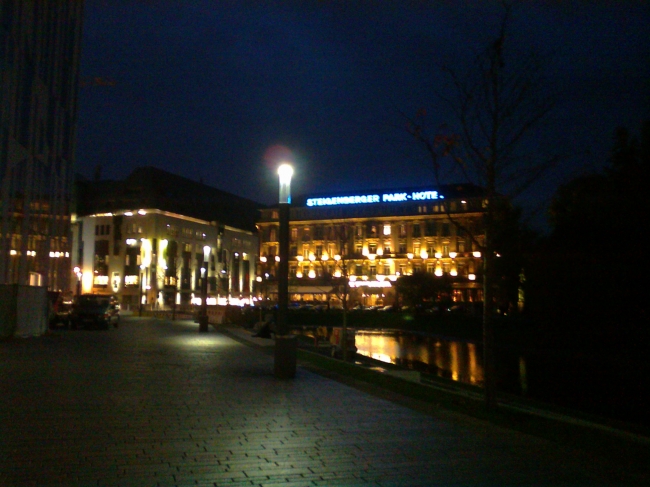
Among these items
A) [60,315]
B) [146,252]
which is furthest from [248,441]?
[146,252]

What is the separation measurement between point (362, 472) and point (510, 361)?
87.2 feet

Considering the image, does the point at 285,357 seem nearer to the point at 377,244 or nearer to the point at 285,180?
the point at 285,180

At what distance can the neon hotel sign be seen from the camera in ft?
298

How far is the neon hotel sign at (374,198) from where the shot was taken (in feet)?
298

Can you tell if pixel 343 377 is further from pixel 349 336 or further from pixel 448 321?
pixel 448 321

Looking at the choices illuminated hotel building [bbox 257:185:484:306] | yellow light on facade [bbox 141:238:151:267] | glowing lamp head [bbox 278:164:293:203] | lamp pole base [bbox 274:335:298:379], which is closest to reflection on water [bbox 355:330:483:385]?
lamp pole base [bbox 274:335:298:379]

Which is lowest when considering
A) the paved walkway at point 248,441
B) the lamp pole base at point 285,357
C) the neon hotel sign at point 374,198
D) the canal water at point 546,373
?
the canal water at point 546,373

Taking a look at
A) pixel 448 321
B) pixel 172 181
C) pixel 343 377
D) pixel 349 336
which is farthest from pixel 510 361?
pixel 172 181

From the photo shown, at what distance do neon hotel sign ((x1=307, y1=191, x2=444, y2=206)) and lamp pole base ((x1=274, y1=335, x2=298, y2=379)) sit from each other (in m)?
75.3

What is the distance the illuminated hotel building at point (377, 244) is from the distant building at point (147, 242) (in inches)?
428

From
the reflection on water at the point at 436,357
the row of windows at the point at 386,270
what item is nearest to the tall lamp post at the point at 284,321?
the reflection on water at the point at 436,357

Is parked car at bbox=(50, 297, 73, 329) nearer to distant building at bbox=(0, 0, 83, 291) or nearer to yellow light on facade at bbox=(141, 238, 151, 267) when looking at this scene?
distant building at bbox=(0, 0, 83, 291)

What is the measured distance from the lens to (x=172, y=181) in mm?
113125

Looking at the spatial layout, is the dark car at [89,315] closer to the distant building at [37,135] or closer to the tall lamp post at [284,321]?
the distant building at [37,135]
